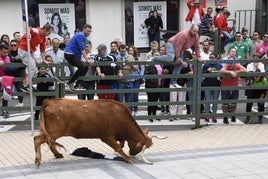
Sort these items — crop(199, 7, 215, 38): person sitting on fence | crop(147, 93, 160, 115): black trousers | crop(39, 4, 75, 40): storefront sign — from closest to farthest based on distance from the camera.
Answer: crop(147, 93, 160, 115): black trousers, crop(199, 7, 215, 38): person sitting on fence, crop(39, 4, 75, 40): storefront sign

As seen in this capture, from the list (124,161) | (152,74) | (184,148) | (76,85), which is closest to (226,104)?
(152,74)

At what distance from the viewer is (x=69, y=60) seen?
31.8 feet

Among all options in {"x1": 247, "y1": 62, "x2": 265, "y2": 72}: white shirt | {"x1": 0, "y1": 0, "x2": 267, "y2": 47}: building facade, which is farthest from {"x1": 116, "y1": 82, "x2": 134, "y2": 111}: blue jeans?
{"x1": 0, "y1": 0, "x2": 267, "y2": 47}: building facade

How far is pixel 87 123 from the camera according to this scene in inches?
282

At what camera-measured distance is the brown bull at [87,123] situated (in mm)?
7152

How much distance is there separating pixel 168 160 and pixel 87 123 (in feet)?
4.69

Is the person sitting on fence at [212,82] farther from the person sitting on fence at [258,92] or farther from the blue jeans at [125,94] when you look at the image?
the blue jeans at [125,94]

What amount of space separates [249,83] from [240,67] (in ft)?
2.39

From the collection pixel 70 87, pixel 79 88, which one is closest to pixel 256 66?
pixel 79 88

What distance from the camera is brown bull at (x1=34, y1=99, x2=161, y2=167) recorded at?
715 centimetres

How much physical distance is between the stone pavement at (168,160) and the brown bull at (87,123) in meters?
0.31

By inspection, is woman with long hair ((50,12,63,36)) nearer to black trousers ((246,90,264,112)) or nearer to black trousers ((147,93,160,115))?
black trousers ((147,93,160,115))

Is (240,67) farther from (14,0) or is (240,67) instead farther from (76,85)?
(14,0)

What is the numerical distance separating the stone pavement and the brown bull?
0.31 meters
